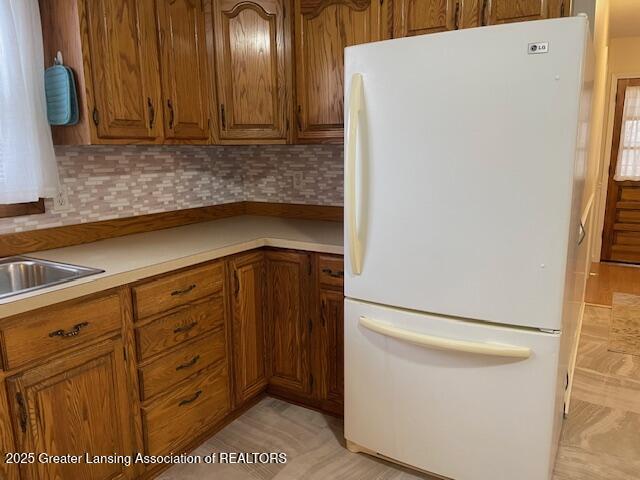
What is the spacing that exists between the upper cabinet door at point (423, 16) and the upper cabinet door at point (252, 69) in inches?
22.3

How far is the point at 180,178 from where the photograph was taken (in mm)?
2594

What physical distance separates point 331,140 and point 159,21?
0.92 metres

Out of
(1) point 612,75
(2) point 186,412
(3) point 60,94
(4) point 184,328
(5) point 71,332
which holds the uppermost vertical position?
(1) point 612,75

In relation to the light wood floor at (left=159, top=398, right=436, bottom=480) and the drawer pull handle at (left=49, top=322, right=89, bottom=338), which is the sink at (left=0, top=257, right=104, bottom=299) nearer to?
the drawer pull handle at (left=49, top=322, right=89, bottom=338)

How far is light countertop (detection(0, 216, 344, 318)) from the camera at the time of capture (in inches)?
57.0

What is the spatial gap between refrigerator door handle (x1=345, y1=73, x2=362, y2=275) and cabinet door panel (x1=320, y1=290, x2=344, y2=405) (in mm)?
382

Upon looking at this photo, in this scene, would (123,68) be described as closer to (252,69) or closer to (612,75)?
(252,69)

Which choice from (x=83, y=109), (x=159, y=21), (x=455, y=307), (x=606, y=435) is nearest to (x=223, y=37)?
(x=159, y=21)

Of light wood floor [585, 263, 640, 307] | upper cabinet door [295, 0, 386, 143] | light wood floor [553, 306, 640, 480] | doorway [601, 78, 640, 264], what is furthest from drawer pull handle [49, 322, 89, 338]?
doorway [601, 78, 640, 264]

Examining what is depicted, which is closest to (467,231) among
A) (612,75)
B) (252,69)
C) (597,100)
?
(252,69)

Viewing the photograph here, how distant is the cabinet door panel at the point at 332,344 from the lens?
213 centimetres

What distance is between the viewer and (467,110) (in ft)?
4.84

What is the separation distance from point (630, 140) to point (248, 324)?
15.9ft

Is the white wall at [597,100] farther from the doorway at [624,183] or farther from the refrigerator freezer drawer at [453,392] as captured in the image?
the refrigerator freezer drawer at [453,392]
